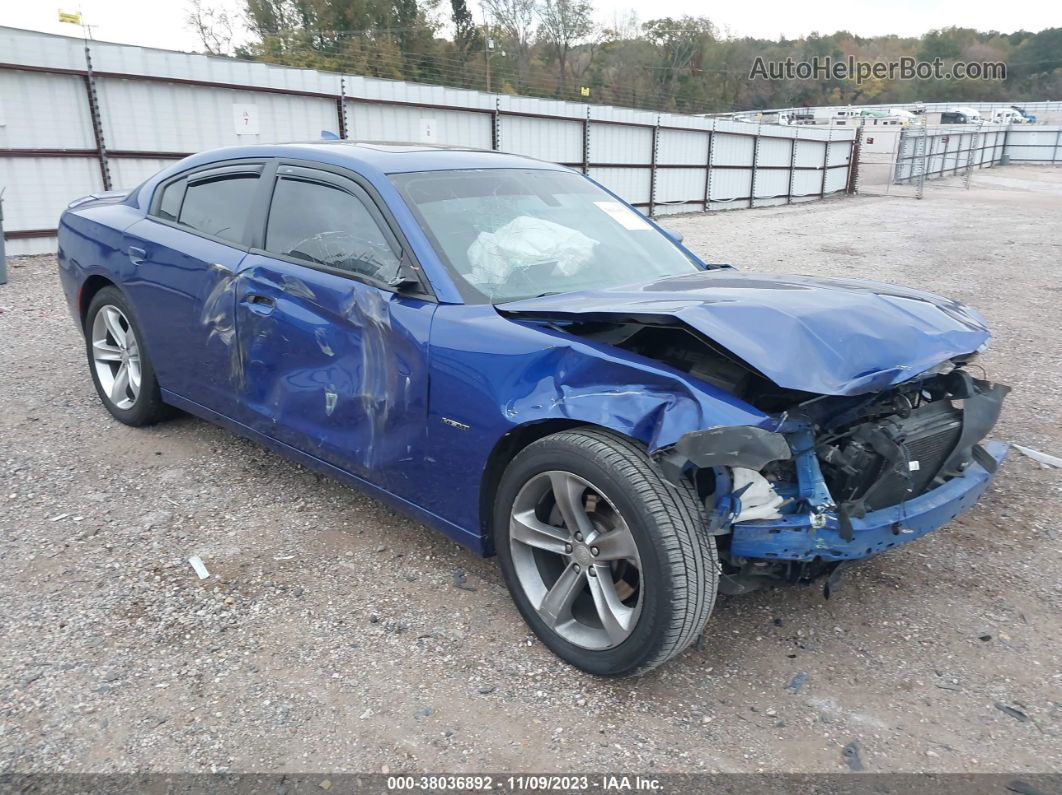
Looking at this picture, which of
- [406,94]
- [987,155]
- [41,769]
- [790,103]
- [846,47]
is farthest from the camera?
[846,47]

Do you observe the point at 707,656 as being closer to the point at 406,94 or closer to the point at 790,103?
the point at 406,94

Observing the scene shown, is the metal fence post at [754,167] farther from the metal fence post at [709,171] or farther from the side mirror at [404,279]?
the side mirror at [404,279]

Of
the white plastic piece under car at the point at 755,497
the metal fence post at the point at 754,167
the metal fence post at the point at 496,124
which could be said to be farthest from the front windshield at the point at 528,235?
the metal fence post at the point at 754,167

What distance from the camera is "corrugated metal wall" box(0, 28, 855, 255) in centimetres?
1016

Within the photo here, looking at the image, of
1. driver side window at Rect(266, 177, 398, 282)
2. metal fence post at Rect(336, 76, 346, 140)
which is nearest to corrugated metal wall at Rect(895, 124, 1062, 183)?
metal fence post at Rect(336, 76, 346, 140)

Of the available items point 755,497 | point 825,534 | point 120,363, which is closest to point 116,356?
point 120,363

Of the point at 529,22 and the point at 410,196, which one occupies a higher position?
the point at 529,22

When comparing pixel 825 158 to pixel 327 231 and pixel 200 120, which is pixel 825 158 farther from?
pixel 327 231

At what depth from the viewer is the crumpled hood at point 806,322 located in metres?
2.35

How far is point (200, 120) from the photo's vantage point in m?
11.8

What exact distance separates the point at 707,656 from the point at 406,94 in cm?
1354

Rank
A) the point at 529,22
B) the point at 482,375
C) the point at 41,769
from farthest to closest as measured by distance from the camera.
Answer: the point at 529,22 < the point at 482,375 < the point at 41,769

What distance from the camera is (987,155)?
4606 centimetres

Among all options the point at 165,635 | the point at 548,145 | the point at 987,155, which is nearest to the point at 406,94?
the point at 548,145
